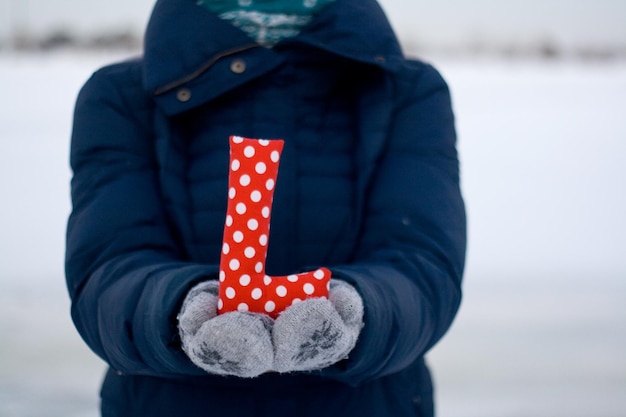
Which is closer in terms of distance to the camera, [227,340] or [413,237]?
[227,340]

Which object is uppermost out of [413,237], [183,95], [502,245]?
[183,95]

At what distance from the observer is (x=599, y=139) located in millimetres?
3342

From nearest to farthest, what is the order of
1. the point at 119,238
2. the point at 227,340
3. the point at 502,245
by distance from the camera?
the point at 227,340 < the point at 119,238 < the point at 502,245

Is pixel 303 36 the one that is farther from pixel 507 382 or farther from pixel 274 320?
pixel 507 382

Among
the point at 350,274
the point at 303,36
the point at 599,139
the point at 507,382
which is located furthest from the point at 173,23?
the point at 599,139

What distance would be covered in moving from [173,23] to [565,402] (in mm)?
1291

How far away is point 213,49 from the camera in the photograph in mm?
869

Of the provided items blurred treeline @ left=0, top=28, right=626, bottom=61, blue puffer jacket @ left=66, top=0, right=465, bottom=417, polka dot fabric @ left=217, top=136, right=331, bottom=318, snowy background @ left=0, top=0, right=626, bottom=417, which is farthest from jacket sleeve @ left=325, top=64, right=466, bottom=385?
blurred treeline @ left=0, top=28, right=626, bottom=61

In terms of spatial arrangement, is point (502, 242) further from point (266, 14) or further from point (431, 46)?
point (266, 14)

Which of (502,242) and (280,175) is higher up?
(280,175)

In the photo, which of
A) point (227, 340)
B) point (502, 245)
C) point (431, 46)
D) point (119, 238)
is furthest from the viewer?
point (431, 46)

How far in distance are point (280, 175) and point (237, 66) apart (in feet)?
0.43

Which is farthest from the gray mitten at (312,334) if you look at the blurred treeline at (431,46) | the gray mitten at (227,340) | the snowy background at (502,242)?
the blurred treeline at (431,46)

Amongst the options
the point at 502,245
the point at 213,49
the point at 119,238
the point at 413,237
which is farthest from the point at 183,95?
the point at 502,245
